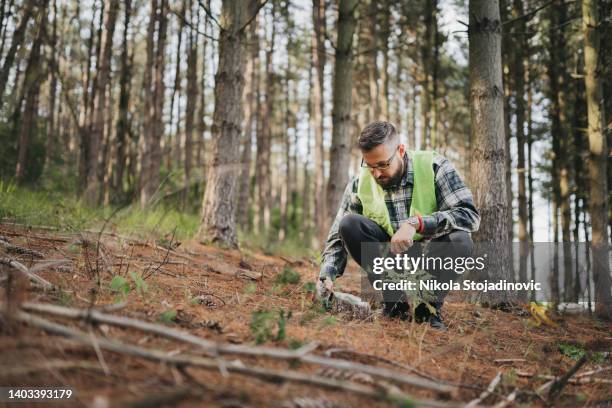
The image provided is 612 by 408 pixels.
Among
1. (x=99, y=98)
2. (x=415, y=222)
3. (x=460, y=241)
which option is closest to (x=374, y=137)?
(x=415, y=222)

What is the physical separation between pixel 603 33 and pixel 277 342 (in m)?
7.87

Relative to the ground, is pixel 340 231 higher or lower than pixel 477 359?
higher

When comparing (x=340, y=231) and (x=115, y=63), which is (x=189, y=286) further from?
(x=115, y=63)

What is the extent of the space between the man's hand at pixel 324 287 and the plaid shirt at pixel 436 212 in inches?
2.6

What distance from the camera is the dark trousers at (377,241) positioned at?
3.14 m

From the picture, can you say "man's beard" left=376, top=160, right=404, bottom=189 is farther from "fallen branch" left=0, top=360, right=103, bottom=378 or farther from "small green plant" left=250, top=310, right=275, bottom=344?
"fallen branch" left=0, top=360, right=103, bottom=378

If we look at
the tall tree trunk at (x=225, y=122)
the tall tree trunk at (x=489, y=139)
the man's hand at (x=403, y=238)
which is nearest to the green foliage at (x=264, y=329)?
the man's hand at (x=403, y=238)

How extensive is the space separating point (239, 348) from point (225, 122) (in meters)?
4.52

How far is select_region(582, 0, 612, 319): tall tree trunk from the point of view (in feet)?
19.9

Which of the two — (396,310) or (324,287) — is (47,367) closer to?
(324,287)

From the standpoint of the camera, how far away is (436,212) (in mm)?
3068

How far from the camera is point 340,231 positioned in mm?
3254

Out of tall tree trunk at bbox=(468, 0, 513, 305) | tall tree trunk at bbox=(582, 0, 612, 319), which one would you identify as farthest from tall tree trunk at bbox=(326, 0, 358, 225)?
tall tree trunk at bbox=(582, 0, 612, 319)

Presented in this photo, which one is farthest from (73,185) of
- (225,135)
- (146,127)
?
(225,135)
